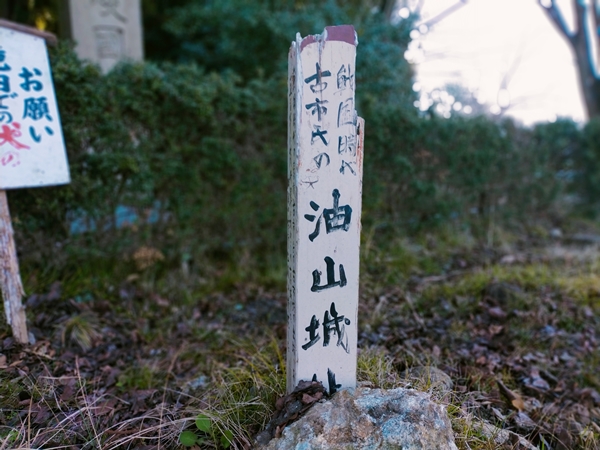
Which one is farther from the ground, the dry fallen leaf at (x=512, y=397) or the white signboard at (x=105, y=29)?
the white signboard at (x=105, y=29)

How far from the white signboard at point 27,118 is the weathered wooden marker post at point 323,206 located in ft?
6.60

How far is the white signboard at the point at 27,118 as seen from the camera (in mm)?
3115

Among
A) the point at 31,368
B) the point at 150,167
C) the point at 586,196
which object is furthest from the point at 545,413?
the point at 586,196

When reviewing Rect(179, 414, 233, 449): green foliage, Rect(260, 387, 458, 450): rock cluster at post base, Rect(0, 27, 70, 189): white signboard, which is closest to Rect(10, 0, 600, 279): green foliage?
Rect(0, 27, 70, 189): white signboard

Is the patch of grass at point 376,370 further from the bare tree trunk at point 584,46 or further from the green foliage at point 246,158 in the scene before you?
the bare tree trunk at point 584,46

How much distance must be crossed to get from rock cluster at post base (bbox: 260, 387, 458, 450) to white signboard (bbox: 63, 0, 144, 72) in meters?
6.60

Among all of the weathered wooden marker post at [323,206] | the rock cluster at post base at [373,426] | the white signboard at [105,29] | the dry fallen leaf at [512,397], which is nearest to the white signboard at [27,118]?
the weathered wooden marker post at [323,206]

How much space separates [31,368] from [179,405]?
96cm

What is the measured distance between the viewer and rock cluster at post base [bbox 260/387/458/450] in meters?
2.00

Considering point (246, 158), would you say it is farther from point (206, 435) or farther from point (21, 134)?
point (206, 435)

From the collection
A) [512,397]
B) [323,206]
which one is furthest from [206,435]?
[512,397]

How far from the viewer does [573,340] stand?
3814 millimetres

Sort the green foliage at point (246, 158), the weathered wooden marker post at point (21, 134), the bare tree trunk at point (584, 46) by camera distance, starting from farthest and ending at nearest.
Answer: the bare tree trunk at point (584, 46) → the green foliage at point (246, 158) → the weathered wooden marker post at point (21, 134)

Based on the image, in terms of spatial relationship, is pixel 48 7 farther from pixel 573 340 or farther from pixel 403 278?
pixel 573 340
